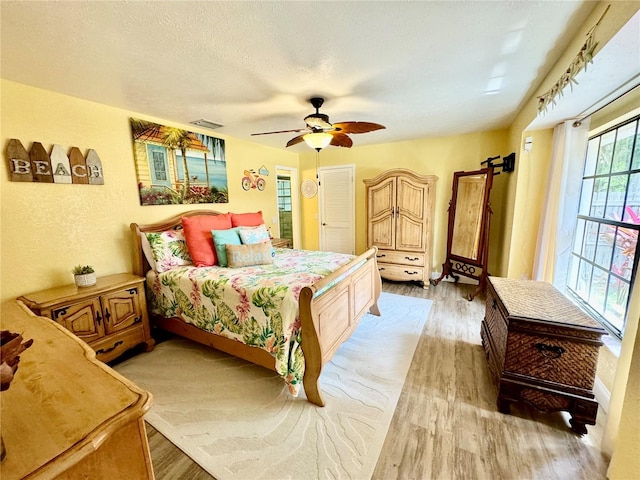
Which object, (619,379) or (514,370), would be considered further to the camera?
(514,370)

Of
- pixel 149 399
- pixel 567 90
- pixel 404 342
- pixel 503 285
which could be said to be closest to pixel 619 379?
pixel 503 285

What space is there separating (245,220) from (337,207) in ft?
6.89

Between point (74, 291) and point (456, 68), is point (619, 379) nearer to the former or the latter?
point (456, 68)

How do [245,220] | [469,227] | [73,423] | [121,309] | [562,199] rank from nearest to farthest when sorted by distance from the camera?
[73,423], [121,309], [562,199], [245,220], [469,227]

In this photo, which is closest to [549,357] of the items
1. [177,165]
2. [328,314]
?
[328,314]

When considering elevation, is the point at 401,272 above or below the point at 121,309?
below

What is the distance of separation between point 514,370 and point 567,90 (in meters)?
1.92

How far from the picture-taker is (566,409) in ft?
4.89

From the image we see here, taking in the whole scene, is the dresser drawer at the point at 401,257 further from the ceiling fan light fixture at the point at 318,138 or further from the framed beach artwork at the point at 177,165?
the framed beach artwork at the point at 177,165

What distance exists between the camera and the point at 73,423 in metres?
0.68

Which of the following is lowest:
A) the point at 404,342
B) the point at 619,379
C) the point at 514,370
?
the point at 404,342

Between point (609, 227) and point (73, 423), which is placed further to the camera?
point (609, 227)

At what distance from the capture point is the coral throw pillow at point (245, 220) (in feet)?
10.6

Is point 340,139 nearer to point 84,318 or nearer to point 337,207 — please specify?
point 337,207
